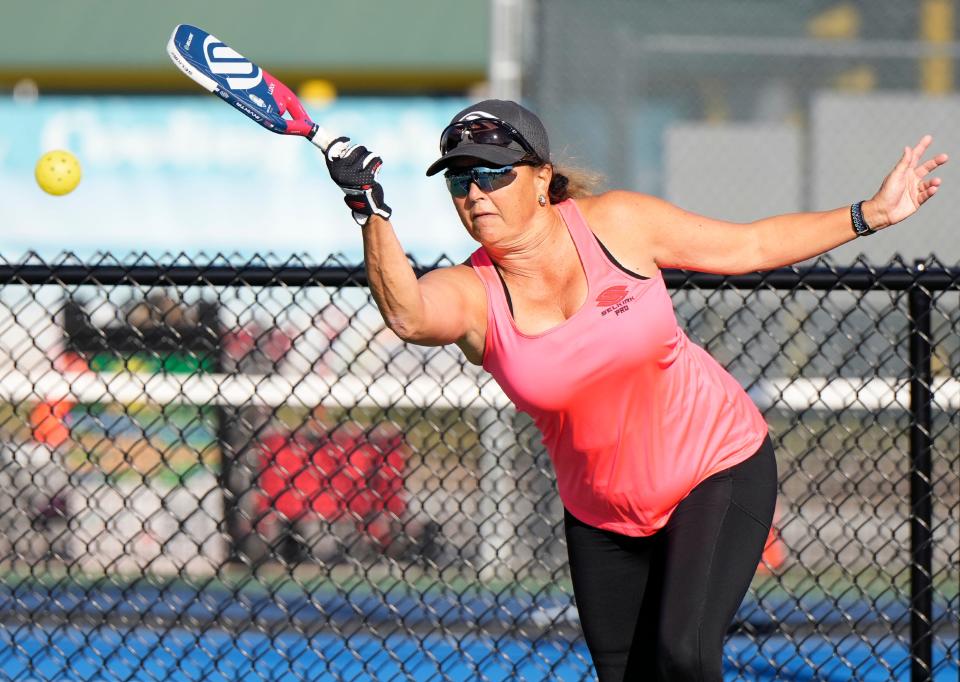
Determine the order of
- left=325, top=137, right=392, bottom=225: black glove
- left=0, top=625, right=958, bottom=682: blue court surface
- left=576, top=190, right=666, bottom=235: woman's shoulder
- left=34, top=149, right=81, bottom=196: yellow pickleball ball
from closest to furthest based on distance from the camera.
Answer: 1. left=325, top=137, right=392, bottom=225: black glove
2. left=576, top=190, right=666, bottom=235: woman's shoulder
3. left=34, top=149, right=81, bottom=196: yellow pickleball ball
4. left=0, top=625, right=958, bottom=682: blue court surface

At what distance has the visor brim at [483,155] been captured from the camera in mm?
2639

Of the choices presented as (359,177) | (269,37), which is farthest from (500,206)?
A: (269,37)

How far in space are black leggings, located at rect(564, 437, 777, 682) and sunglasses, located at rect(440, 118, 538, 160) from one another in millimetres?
938

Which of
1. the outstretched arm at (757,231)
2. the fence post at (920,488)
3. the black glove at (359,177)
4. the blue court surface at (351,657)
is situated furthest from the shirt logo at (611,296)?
the blue court surface at (351,657)

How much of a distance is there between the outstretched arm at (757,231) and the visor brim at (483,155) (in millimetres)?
372

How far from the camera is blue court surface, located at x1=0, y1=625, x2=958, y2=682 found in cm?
481

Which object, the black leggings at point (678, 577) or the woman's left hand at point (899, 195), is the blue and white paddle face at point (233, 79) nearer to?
the black leggings at point (678, 577)

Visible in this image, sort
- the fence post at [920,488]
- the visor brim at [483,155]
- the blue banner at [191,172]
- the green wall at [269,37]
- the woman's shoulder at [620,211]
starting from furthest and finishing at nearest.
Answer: the blue banner at [191,172]
the green wall at [269,37]
the fence post at [920,488]
the woman's shoulder at [620,211]
the visor brim at [483,155]

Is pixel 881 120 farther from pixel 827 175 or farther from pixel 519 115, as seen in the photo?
pixel 519 115

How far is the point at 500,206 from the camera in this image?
273cm

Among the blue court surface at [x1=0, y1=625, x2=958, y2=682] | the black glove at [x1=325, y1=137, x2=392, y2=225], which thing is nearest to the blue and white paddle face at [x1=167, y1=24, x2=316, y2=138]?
the black glove at [x1=325, y1=137, x2=392, y2=225]

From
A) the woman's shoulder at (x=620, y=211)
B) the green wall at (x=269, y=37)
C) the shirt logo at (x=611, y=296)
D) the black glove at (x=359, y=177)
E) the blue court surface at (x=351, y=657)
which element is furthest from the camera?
the green wall at (x=269, y=37)

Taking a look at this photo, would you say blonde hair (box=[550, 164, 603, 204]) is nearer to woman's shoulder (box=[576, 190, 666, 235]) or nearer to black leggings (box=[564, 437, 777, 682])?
woman's shoulder (box=[576, 190, 666, 235])

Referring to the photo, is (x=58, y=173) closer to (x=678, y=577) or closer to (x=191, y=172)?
(x=678, y=577)
